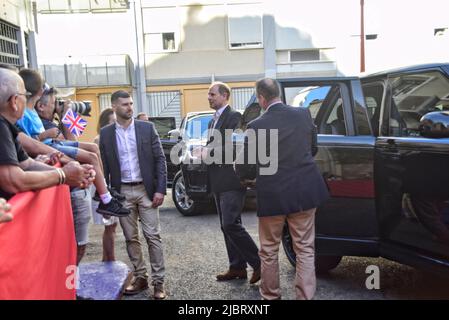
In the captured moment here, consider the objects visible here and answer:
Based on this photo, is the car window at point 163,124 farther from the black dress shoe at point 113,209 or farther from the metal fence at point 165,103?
the black dress shoe at point 113,209

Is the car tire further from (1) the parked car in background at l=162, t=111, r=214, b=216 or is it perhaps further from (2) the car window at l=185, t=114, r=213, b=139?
(2) the car window at l=185, t=114, r=213, b=139

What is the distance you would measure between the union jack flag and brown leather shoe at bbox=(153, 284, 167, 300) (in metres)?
1.68

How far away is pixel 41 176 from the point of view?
93.4 inches

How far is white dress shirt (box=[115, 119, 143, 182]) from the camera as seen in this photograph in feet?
13.2

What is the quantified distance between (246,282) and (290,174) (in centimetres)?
146

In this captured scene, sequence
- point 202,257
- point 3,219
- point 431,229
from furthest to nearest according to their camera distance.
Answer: point 202,257 → point 431,229 → point 3,219

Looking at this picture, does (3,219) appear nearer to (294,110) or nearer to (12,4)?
(294,110)

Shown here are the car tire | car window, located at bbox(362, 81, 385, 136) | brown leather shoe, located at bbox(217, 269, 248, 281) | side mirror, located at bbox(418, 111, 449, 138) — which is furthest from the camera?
the car tire

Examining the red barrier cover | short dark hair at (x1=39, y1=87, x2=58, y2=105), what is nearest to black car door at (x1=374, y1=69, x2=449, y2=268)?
the red barrier cover

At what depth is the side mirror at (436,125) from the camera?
2924 millimetres

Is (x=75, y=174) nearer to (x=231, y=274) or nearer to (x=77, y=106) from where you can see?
(x=77, y=106)

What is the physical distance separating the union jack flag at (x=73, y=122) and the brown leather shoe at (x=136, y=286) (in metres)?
1.54

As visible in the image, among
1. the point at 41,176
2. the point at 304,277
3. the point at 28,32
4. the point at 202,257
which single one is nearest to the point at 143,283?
the point at 202,257
